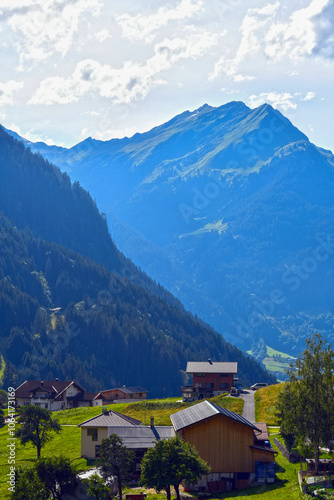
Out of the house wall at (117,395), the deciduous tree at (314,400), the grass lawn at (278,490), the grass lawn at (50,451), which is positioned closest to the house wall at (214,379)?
the house wall at (117,395)

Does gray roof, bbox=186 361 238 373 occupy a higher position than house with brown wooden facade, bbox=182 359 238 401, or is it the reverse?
gray roof, bbox=186 361 238 373

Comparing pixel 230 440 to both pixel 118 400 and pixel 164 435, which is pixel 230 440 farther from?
pixel 118 400

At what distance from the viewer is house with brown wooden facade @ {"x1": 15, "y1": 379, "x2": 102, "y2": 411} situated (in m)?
163

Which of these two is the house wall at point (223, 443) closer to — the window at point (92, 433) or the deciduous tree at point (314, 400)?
the deciduous tree at point (314, 400)

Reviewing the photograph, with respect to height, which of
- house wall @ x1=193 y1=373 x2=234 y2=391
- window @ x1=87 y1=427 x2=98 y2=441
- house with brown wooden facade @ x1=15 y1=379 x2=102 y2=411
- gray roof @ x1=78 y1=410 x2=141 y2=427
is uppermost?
house wall @ x1=193 y1=373 x2=234 y2=391

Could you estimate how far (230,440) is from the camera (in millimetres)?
69125

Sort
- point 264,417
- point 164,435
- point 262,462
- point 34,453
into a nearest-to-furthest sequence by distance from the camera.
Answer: point 262,462 → point 164,435 → point 34,453 → point 264,417

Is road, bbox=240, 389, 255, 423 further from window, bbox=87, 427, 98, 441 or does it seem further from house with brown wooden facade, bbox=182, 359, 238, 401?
window, bbox=87, 427, 98, 441

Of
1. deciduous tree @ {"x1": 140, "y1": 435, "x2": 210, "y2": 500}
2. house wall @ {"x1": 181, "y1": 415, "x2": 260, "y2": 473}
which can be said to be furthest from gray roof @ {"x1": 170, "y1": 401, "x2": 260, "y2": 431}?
deciduous tree @ {"x1": 140, "y1": 435, "x2": 210, "y2": 500}

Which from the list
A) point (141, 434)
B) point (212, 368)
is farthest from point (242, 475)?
point (212, 368)

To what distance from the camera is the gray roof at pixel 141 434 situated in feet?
239

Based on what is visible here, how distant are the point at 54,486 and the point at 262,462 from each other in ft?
80.1

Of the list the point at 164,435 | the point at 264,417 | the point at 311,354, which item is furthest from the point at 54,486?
the point at 264,417

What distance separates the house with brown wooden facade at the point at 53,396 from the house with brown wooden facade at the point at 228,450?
101710 millimetres
